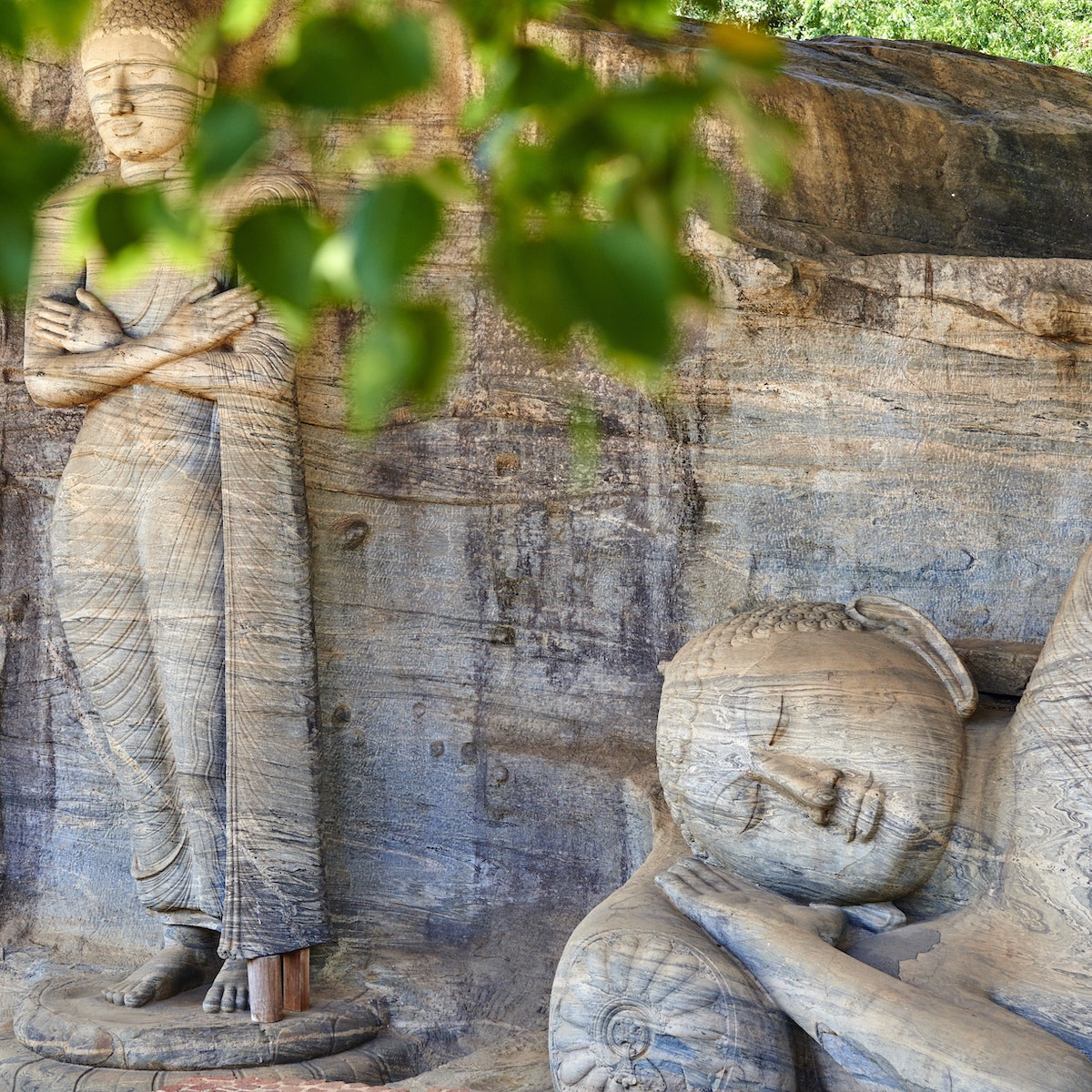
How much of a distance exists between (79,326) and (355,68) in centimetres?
342

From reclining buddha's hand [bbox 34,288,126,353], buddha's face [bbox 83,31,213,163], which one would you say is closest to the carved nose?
buddha's face [bbox 83,31,213,163]

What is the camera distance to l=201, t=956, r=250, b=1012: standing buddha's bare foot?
4.47 metres

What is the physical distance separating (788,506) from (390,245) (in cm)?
342

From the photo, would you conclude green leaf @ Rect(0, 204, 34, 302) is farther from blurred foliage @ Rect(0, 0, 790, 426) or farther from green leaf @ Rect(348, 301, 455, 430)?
green leaf @ Rect(348, 301, 455, 430)

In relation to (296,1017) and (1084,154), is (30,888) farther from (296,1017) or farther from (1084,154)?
(1084,154)

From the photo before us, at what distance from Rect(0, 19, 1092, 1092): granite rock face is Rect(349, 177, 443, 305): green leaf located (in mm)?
3071

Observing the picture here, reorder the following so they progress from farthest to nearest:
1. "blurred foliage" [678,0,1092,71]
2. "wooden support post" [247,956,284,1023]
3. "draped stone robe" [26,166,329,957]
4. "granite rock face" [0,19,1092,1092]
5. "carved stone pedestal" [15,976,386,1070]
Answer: "blurred foliage" [678,0,1092,71] → "granite rock face" [0,19,1092,1092] → "draped stone robe" [26,166,329,957] → "wooden support post" [247,956,284,1023] → "carved stone pedestal" [15,976,386,1070]

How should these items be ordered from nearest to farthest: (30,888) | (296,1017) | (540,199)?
(540,199) < (296,1017) < (30,888)

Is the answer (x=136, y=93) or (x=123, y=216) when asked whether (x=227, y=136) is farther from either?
(x=136, y=93)

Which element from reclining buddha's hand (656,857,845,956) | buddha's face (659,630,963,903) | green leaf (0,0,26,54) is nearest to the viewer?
green leaf (0,0,26,54)

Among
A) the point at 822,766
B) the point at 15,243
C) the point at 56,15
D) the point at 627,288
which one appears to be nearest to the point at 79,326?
the point at 822,766

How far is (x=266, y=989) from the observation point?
14.6 ft

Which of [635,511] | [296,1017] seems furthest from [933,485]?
[296,1017]

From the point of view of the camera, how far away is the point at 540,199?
1635 millimetres
